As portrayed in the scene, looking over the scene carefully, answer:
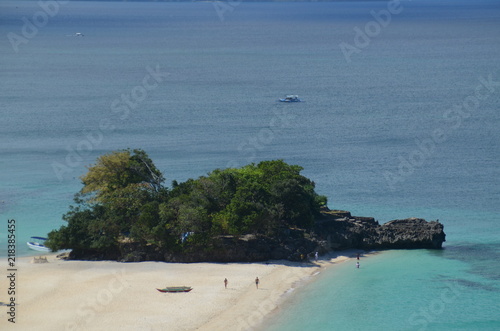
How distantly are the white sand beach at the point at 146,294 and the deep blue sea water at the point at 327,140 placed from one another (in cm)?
229

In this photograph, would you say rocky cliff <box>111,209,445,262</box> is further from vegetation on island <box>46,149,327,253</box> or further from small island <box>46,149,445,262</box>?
vegetation on island <box>46,149,327,253</box>

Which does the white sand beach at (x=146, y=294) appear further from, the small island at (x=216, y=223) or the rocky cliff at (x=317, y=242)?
the small island at (x=216, y=223)

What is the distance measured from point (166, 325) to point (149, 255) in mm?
12471

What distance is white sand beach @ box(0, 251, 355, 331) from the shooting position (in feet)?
155

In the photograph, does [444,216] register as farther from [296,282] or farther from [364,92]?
[364,92]

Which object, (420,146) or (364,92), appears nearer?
(420,146)

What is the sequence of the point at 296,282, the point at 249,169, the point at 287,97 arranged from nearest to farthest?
the point at 296,282 → the point at 249,169 → the point at 287,97

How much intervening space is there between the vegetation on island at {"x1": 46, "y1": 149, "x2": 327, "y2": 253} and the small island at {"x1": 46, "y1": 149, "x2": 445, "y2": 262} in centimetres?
7

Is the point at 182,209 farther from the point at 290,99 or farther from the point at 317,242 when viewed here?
the point at 290,99

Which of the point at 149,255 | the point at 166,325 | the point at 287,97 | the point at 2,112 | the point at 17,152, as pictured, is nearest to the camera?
the point at 166,325

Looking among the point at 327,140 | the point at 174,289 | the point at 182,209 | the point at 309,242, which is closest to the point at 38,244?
the point at 182,209

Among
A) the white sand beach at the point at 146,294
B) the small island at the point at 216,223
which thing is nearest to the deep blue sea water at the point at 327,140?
the white sand beach at the point at 146,294

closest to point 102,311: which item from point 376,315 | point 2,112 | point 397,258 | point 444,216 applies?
point 376,315

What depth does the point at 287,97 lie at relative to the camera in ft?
395
